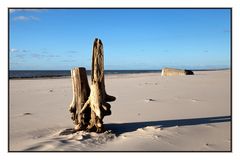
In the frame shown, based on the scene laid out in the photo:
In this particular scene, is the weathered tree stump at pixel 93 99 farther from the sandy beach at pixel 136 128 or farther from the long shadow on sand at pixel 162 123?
the long shadow on sand at pixel 162 123

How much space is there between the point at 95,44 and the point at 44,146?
234 cm

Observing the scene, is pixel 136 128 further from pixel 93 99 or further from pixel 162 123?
pixel 93 99

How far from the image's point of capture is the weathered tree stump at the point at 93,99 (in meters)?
6.34

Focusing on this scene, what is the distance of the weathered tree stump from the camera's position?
6336 mm

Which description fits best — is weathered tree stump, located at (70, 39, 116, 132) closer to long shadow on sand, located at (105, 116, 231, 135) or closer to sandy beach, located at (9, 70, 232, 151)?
sandy beach, located at (9, 70, 232, 151)

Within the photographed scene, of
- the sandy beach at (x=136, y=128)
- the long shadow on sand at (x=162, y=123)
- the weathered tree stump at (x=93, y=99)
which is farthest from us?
the long shadow on sand at (x=162, y=123)

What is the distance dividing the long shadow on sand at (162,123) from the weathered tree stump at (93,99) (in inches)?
20.9

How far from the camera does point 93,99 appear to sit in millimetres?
6422

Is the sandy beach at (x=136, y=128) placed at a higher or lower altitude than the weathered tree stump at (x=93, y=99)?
lower

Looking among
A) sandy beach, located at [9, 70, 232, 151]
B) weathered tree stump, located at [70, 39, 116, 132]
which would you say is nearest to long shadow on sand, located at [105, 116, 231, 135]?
sandy beach, located at [9, 70, 232, 151]

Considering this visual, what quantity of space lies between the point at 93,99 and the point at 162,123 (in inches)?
83.8

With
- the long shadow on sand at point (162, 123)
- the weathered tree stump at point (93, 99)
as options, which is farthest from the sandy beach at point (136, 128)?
the weathered tree stump at point (93, 99)
